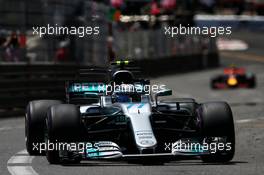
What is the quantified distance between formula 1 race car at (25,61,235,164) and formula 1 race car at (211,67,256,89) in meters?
21.9

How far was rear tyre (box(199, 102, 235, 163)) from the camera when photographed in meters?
12.5

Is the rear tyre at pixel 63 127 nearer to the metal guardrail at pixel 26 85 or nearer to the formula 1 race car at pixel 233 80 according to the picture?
the metal guardrail at pixel 26 85

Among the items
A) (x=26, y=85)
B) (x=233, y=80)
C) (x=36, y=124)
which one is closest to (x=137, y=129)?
(x=36, y=124)

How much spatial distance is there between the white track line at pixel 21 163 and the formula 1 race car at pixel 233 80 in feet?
70.6

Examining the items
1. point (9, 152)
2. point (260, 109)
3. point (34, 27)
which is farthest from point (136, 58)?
point (9, 152)

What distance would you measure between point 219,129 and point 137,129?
1.03 m

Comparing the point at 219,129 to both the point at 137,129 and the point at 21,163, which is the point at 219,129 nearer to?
the point at 137,129

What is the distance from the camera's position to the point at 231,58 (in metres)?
62.0

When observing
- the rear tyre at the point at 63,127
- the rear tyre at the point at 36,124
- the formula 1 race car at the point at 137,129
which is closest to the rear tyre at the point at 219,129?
the formula 1 race car at the point at 137,129

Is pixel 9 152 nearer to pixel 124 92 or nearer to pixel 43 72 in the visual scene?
pixel 124 92

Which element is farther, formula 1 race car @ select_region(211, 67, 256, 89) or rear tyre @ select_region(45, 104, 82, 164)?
formula 1 race car @ select_region(211, 67, 256, 89)

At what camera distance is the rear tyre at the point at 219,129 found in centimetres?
1248

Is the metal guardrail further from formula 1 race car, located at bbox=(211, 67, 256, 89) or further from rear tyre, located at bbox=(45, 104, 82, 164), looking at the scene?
rear tyre, located at bbox=(45, 104, 82, 164)

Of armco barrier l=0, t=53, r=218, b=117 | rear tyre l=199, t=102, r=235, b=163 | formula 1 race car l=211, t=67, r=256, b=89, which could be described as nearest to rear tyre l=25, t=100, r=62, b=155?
rear tyre l=199, t=102, r=235, b=163
